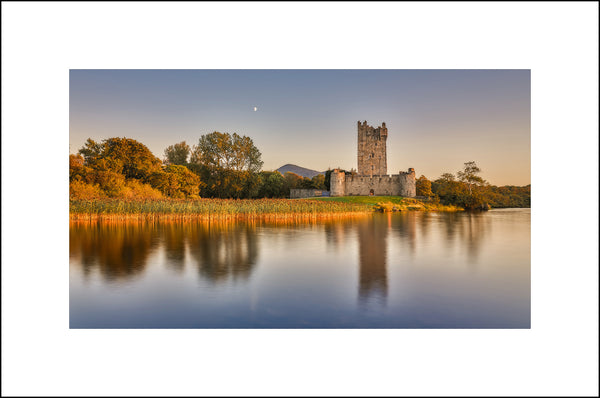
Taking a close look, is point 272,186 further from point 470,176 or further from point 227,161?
point 470,176

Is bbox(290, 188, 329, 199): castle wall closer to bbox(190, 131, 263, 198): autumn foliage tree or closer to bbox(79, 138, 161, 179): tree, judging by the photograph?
bbox(190, 131, 263, 198): autumn foliage tree

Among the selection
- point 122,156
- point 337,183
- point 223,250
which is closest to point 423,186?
point 337,183

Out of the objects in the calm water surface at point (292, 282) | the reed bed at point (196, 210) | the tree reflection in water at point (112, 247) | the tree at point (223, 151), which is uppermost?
the tree at point (223, 151)

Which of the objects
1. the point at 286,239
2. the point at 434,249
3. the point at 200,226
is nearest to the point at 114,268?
the point at 286,239

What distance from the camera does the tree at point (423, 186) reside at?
36.8m

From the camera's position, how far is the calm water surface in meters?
4.71

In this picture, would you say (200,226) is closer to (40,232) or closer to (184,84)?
(184,84)

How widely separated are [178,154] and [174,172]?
10178mm

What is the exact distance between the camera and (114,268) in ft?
23.3

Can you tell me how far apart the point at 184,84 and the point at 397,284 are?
43.7 ft

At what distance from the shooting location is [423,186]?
37.8m

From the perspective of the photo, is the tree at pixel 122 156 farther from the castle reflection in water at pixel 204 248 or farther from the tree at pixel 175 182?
the castle reflection in water at pixel 204 248

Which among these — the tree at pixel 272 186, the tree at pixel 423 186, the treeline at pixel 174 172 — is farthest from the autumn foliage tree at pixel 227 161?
the tree at pixel 423 186

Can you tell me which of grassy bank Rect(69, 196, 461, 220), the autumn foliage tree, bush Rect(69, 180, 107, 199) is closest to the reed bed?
grassy bank Rect(69, 196, 461, 220)
